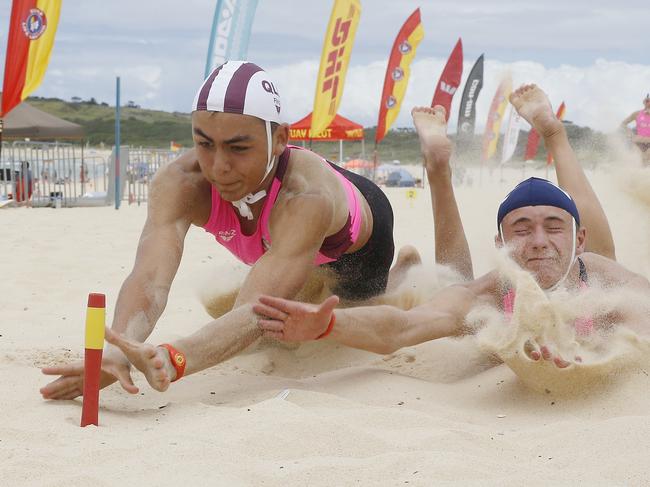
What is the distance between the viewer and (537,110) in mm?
4992

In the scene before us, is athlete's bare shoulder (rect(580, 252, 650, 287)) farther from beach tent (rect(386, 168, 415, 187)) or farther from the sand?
beach tent (rect(386, 168, 415, 187))

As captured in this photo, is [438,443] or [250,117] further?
[250,117]

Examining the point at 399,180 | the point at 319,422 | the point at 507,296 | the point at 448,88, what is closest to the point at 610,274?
the point at 507,296

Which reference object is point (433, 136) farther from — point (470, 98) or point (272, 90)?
point (470, 98)

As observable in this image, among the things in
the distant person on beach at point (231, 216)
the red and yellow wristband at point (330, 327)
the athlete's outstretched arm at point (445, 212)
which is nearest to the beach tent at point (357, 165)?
the athlete's outstretched arm at point (445, 212)

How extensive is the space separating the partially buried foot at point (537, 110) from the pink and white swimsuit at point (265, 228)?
1544 mm

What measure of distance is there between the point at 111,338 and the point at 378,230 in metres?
1.87

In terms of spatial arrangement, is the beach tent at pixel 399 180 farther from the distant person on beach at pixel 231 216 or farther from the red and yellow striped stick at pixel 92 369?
the red and yellow striped stick at pixel 92 369

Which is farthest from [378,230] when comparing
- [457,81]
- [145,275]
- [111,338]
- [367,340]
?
[457,81]

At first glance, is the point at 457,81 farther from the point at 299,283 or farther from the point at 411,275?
the point at 299,283

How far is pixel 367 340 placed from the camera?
324 cm

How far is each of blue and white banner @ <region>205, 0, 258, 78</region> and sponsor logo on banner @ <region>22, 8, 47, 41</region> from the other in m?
1.98

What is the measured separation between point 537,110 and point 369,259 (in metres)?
1.52

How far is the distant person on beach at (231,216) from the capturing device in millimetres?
2900
